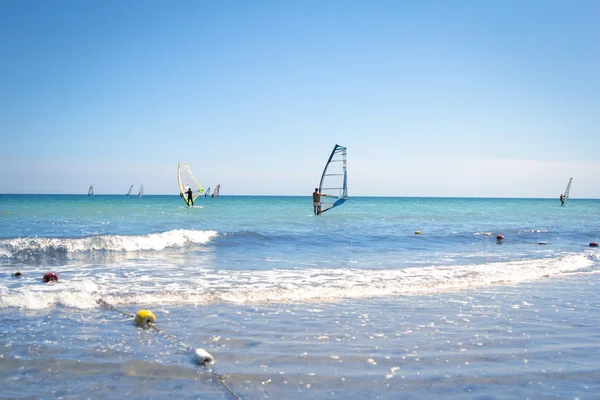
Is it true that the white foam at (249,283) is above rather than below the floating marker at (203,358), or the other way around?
below

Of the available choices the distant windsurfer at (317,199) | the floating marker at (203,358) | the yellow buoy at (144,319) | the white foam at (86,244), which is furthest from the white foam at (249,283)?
the distant windsurfer at (317,199)

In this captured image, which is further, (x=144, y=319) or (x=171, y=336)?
(x=144, y=319)

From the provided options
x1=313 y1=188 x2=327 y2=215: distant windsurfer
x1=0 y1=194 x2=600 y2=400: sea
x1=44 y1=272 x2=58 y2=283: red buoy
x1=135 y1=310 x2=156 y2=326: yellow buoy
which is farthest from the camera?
x1=313 y1=188 x2=327 y2=215: distant windsurfer

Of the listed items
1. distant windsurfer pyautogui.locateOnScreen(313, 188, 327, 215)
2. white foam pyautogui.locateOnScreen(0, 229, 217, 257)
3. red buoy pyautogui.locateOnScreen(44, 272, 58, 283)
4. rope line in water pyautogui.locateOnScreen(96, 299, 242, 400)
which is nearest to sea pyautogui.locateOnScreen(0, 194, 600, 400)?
rope line in water pyautogui.locateOnScreen(96, 299, 242, 400)

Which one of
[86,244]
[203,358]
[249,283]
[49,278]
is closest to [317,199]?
[86,244]

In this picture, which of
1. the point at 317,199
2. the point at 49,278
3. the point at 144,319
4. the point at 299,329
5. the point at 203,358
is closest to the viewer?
the point at 203,358

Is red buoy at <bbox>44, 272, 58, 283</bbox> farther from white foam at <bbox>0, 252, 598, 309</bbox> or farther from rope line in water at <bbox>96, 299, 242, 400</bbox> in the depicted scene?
rope line in water at <bbox>96, 299, 242, 400</bbox>

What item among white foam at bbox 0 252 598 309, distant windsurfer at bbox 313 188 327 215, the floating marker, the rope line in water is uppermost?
distant windsurfer at bbox 313 188 327 215

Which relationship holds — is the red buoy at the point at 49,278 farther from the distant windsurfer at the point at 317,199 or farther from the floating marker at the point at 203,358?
the distant windsurfer at the point at 317,199

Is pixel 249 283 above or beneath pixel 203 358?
beneath

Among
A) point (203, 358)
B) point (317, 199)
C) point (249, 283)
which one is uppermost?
point (317, 199)

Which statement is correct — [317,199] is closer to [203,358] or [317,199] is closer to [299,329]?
[299,329]

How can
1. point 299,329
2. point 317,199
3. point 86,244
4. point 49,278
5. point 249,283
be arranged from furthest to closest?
1. point 317,199
2. point 86,244
3. point 249,283
4. point 49,278
5. point 299,329

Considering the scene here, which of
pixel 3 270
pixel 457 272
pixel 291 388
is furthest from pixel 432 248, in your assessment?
pixel 291 388
